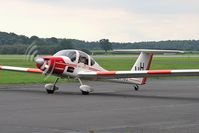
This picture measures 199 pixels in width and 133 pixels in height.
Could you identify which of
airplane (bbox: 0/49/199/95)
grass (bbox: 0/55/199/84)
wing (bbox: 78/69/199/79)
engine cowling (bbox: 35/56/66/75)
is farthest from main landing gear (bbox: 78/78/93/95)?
grass (bbox: 0/55/199/84)

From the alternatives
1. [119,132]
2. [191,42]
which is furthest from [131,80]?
[191,42]

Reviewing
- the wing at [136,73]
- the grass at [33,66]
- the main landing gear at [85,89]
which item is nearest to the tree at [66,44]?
the grass at [33,66]

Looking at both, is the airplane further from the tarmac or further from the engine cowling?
the tarmac

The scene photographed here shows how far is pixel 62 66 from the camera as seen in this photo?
2542 cm

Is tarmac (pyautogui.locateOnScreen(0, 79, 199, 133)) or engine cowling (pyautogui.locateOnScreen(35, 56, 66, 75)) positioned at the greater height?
engine cowling (pyautogui.locateOnScreen(35, 56, 66, 75))

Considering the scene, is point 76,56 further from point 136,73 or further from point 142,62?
point 142,62

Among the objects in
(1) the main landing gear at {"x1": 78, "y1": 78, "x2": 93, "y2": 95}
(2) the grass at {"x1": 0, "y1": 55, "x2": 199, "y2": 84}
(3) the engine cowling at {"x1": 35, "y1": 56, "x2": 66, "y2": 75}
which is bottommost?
(2) the grass at {"x1": 0, "y1": 55, "x2": 199, "y2": 84}

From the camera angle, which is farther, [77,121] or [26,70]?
[26,70]

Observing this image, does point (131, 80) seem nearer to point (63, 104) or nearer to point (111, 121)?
point (63, 104)

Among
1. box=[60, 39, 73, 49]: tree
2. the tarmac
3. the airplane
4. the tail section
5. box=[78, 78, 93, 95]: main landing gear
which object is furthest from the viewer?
box=[60, 39, 73, 49]: tree

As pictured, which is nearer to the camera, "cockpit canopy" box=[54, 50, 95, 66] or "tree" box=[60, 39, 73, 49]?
"cockpit canopy" box=[54, 50, 95, 66]

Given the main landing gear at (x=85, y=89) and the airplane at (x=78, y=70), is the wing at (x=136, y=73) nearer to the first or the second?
the airplane at (x=78, y=70)

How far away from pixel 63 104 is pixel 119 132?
748cm

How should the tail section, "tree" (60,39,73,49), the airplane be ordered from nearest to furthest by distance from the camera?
the airplane < the tail section < "tree" (60,39,73,49)
